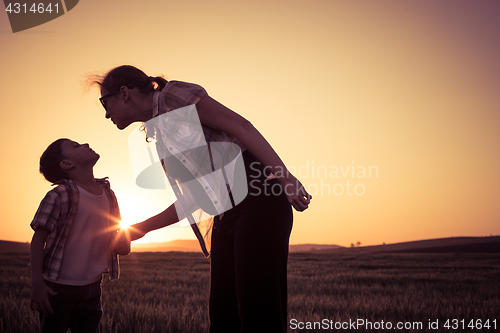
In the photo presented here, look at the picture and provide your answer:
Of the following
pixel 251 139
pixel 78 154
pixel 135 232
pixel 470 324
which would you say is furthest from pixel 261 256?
pixel 470 324

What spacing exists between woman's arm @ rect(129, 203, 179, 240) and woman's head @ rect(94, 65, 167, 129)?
0.59 m

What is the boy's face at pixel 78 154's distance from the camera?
10.1 feet

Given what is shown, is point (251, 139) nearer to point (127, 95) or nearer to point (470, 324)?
point (127, 95)

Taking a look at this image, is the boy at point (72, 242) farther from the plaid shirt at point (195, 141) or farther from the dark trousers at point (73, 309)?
the plaid shirt at point (195, 141)

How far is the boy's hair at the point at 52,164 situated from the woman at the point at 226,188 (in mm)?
1056

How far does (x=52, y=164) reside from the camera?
3.06 meters

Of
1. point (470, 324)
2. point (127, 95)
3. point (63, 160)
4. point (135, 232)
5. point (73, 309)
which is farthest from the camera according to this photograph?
point (470, 324)

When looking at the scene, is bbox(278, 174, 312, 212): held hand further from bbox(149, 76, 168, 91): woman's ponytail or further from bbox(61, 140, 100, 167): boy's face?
bbox(61, 140, 100, 167): boy's face

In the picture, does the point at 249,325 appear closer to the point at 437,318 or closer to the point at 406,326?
the point at 406,326

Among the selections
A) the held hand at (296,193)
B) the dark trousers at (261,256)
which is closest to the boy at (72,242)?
the dark trousers at (261,256)

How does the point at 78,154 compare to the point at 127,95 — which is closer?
the point at 127,95

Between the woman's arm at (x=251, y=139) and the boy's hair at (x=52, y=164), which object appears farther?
the boy's hair at (x=52, y=164)

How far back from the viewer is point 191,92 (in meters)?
1.98

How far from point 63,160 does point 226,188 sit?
1.74 meters
